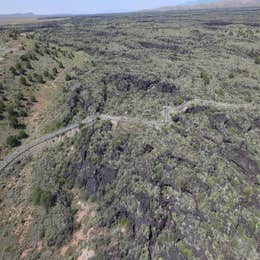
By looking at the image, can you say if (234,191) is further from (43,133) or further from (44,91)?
(44,91)

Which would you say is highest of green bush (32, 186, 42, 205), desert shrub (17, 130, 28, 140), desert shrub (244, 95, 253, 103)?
desert shrub (244, 95, 253, 103)

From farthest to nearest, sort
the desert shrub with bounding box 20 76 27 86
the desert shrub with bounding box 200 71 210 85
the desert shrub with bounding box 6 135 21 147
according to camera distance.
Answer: the desert shrub with bounding box 20 76 27 86 → the desert shrub with bounding box 200 71 210 85 → the desert shrub with bounding box 6 135 21 147

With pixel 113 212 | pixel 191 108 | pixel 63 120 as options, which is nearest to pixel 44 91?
pixel 63 120

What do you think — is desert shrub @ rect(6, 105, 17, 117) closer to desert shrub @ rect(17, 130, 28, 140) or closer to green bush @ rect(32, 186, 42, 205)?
desert shrub @ rect(17, 130, 28, 140)

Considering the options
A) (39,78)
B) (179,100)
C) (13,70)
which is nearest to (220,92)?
(179,100)

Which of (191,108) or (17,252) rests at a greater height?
(191,108)

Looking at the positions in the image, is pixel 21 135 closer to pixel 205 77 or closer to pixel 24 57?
pixel 24 57

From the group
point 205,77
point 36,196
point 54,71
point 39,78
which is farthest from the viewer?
point 54,71

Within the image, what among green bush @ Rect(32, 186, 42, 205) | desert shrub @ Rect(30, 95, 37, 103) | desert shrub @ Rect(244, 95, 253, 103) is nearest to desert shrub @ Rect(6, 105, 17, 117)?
desert shrub @ Rect(30, 95, 37, 103)
